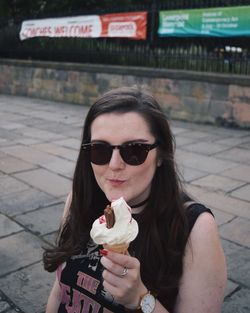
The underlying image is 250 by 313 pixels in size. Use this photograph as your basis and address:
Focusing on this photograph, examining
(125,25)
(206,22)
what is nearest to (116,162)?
(206,22)

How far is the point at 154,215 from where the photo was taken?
154 cm

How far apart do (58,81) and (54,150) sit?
6023 mm

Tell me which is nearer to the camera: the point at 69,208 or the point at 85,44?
the point at 69,208

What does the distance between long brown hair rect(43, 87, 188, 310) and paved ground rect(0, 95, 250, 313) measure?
3.63ft

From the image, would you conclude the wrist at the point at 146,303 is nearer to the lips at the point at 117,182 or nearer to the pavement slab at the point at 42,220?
the lips at the point at 117,182

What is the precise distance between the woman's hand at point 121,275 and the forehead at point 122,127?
46cm

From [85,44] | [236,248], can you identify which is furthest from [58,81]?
[236,248]

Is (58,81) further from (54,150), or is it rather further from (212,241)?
(212,241)

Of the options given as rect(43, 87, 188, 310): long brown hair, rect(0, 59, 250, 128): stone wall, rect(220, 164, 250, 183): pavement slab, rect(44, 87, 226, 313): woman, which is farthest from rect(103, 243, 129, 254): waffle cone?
rect(0, 59, 250, 128): stone wall

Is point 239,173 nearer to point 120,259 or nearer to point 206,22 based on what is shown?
point 206,22

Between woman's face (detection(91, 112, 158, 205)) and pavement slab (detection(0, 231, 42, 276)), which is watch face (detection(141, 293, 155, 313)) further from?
pavement slab (detection(0, 231, 42, 276))

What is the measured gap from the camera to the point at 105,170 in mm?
1510

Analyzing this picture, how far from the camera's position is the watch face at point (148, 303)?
51.3 inches

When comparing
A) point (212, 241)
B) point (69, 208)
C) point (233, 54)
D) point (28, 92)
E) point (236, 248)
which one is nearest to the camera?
point (212, 241)
